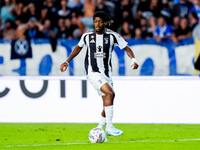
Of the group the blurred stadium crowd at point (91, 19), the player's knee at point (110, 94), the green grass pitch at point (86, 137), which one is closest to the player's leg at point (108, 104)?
the player's knee at point (110, 94)

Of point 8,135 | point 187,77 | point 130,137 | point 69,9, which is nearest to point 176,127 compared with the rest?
point 187,77

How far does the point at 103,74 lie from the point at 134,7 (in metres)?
5.86

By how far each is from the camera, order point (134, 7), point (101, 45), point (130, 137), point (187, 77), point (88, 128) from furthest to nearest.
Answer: point (134, 7) < point (187, 77) < point (88, 128) < point (130, 137) < point (101, 45)

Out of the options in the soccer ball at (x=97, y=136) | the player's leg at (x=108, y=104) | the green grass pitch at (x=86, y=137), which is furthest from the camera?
the player's leg at (x=108, y=104)

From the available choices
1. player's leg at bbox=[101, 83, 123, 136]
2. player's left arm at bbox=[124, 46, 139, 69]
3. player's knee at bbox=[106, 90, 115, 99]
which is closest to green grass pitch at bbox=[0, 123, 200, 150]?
player's leg at bbox=[101, 83, 123, 136]

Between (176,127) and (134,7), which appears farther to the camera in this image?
(134,7)

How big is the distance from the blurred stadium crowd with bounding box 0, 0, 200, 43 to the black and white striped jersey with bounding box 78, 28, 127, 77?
4250 mm

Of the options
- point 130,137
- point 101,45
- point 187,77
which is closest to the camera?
point 101,45

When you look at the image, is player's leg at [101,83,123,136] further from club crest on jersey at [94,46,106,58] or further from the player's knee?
club crest on jersey at [94,46,106,58]

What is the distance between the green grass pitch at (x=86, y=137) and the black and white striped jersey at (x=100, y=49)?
1.12m

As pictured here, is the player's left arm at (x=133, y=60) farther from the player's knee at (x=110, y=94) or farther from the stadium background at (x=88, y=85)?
the stadium background at (x=88, y=85)

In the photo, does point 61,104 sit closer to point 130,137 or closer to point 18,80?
point 18,80

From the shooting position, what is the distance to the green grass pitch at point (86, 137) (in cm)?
637

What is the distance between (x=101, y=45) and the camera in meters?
7.07
